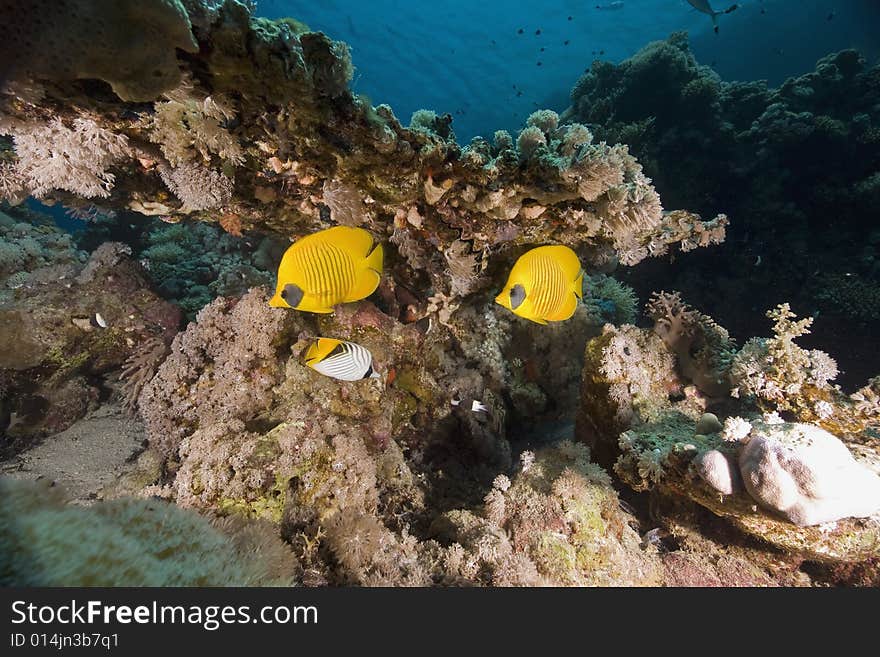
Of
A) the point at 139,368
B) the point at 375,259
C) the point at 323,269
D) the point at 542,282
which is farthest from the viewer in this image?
the point at 139,368

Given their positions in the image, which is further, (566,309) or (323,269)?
(566,309)

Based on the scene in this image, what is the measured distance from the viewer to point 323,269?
1879mm

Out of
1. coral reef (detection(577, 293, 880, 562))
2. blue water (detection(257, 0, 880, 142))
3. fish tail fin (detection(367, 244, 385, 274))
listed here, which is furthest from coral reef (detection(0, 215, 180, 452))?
blue water (detection(257, 0, 880, 142))

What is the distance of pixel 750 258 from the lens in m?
7.83

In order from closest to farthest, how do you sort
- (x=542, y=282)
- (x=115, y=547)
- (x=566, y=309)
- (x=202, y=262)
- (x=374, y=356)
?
(x=115, y=547) → (x=542, y=282) → (x=566, y=309) → (x=374, y=356) → (x=202, y=262)

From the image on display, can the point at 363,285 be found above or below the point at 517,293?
below

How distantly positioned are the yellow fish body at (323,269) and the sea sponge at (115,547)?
1.20m

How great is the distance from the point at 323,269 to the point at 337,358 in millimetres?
673

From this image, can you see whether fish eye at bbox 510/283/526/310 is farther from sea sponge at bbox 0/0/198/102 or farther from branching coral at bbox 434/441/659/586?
sea sponge at bbox 0/0/198/102

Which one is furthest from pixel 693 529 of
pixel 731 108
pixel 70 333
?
pixel 731 108

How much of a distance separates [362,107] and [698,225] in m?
2.78

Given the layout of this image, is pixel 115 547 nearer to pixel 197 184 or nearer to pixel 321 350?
pixel 321 350

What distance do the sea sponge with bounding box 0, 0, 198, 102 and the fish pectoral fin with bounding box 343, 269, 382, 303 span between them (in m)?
1.11

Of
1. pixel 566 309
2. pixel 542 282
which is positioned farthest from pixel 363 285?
pixel 566 309
